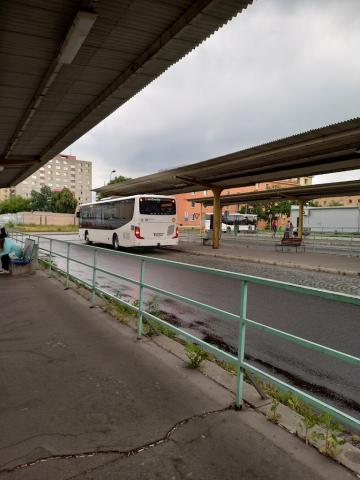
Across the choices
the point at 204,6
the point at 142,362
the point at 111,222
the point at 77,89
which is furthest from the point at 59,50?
the point at 111,222

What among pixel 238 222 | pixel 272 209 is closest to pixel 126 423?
pixel 238 222

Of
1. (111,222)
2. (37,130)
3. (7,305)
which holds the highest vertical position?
(37,130)

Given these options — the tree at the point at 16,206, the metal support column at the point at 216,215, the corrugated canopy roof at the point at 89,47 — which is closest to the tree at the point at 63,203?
the tree at the point at 16,206

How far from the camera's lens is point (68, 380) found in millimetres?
3811

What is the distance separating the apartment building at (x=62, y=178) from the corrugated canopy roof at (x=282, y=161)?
12069cm

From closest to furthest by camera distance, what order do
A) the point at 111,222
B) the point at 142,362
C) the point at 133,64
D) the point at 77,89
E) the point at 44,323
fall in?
the point at 142,362, the point at 44,323, the point at 133,64, the point at 77,89, the point at 111,222

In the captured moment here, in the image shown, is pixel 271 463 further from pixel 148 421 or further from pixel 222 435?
pixel 148 421

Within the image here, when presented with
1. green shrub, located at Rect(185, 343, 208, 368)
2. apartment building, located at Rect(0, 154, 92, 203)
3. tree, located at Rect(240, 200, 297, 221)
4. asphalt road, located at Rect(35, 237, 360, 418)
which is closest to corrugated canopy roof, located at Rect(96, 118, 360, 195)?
asphalt road, located at Rect(35, 237, 360, 418)

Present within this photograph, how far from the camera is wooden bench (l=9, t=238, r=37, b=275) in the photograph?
11.2 meters

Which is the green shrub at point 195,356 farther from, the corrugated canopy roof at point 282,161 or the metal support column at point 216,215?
the metal support column at point 216,215

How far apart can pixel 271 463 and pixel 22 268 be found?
10366mm

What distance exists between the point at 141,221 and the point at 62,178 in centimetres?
12918

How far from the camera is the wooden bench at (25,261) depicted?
36.6ft

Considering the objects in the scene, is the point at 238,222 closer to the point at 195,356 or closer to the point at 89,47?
the point at 89,47
